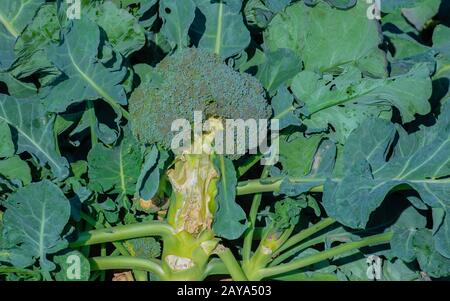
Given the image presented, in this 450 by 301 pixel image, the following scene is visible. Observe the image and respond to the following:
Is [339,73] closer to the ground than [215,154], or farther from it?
farther from it

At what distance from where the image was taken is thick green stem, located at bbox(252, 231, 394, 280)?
7.60 ft

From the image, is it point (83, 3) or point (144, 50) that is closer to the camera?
point (83, 3)

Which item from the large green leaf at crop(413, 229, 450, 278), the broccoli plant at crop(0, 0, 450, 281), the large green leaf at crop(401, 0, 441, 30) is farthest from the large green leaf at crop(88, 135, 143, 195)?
the large green leaf at crop(401, 0, 441, 30)

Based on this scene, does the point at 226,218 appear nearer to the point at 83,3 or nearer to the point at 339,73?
the point at 339,73

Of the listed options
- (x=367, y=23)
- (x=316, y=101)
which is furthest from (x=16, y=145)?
(x=367, y=23)

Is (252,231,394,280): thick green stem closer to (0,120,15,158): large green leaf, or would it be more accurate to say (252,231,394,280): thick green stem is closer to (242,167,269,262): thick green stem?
(242,167,269,262): thick green stem

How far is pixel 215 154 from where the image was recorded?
Result: 2.22m

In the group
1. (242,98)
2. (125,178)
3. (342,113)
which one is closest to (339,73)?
(342,113)

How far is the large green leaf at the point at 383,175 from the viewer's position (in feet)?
6.86

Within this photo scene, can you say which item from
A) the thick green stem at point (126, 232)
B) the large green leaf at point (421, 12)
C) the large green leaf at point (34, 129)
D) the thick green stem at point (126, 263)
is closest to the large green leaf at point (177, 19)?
the large green leaf at point (34, 129)

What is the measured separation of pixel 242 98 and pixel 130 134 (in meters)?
0.36

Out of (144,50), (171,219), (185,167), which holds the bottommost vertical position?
(171,219)

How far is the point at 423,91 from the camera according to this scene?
221cm

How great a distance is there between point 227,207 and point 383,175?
47 centimetres
